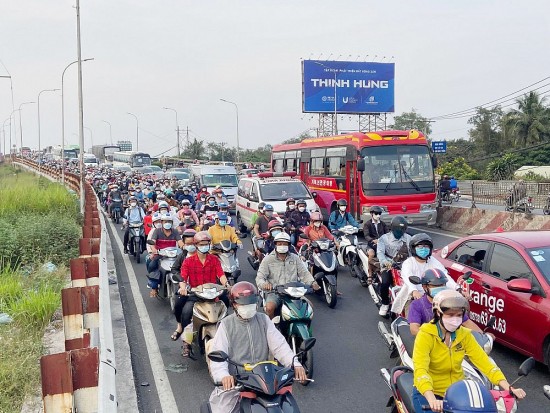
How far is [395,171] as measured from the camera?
54.0 feet

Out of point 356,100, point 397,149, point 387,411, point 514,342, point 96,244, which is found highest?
point 356,100

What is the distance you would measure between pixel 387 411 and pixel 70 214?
15660mm

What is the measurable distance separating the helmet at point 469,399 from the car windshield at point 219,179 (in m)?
22.8

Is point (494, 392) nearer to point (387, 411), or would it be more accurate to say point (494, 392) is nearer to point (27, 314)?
point (387, 411)

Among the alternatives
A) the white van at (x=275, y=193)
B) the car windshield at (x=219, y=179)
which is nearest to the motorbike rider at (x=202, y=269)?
the white van at (x=275, y=193)

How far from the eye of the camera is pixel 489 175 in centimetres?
4525

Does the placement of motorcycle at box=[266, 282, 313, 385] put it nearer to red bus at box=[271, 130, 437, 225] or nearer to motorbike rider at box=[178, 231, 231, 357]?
motorbike rider at box=[178, 231, 231, 357]

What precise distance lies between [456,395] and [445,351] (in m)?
0.90

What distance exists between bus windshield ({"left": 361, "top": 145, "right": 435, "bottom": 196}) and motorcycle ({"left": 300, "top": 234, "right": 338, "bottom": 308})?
6.36 m

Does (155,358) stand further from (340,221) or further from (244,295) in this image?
(340,221)

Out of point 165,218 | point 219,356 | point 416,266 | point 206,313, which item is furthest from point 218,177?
point 219,356

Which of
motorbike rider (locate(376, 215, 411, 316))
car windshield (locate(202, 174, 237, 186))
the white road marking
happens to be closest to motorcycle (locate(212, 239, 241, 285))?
the white road marking

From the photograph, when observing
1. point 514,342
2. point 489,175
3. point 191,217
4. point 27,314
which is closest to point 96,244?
point 27,314

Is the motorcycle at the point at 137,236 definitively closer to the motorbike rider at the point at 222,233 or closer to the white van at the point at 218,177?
the motorbike rider at the point at 222,233
